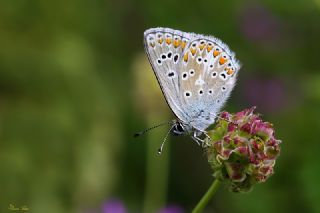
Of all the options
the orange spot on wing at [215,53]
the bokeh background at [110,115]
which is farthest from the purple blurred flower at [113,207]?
the orange spot on wing at [215,53]

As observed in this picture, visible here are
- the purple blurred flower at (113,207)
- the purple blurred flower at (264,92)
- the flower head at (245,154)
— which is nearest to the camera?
the flower head at (245,154)

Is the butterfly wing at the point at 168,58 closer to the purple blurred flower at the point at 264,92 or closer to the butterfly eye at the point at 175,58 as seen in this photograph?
the butterfly eye at the point at 175,58

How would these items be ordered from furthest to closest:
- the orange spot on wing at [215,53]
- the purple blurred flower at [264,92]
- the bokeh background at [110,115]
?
the purple blurred flower at [264,92] < the bokeh background at [110,115] < the orange spot on wing at [215,53]

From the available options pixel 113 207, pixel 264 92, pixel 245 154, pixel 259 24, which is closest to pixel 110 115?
pixel 113 207

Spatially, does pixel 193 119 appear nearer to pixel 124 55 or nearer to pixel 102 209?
pixel 102 209

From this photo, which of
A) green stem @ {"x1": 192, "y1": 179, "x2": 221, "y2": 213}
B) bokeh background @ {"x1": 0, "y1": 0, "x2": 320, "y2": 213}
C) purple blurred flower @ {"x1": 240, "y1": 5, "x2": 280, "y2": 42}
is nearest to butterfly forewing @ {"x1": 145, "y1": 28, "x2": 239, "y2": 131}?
green stem @ {"x1": 192, "y1": 179, "x2": 221, "y2": 213}

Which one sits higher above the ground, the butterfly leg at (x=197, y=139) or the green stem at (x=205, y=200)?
the green stem at (x=205, y=200)

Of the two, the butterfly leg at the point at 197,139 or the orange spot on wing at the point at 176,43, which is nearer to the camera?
the butterfly leg at the point at 197,139

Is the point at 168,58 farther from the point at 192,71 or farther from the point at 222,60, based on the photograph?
the point at 222,60
